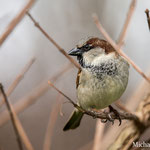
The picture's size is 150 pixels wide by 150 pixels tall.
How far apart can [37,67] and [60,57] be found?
0.38 meters

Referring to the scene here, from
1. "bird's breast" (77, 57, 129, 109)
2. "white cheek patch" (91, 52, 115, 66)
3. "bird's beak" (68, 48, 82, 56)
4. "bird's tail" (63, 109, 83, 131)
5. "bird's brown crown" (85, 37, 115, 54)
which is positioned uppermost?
"bird's beak" (68, 48, 82, 56)

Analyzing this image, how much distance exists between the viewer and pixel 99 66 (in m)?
2.23

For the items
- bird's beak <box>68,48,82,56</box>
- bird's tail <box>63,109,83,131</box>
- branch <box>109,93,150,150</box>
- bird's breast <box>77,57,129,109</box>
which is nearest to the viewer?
branch <box>109,93,150,150</box>

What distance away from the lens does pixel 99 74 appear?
7.20 ft

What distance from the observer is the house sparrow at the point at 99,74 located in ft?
7.07

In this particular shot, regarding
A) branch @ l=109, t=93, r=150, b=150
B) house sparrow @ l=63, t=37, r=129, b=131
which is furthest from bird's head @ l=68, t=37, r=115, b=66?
branch @ l=109, t=93, r=150, b=150

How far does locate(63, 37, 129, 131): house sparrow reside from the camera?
216 cm

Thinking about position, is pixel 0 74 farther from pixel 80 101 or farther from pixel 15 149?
pixel 80 101

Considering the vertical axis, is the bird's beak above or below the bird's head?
above

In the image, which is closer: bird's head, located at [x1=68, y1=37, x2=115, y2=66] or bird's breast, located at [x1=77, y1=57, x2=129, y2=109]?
bird's breast, located at [x1=77, y1=57, x2=129, y2=109]

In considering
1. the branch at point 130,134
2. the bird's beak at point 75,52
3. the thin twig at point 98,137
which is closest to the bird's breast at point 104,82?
the bird's beak at point 75,52

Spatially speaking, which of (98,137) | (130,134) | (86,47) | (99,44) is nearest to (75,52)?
(86,47)

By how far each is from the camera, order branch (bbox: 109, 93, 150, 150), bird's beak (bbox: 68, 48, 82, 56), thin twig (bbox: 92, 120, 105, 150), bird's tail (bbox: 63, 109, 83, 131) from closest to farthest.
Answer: branch (bbox: 109, 93, 150, 150) < thin twig (bbox: 92, 120, 105, 150) < bird's beak (bbox: 68, 48, 82, 56) < bird's tail (bbox: 63, 109, 83, 131)

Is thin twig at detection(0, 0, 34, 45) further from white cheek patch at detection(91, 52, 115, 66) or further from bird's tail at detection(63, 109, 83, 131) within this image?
bird's tail at detection(63, 109, 83, 131)
